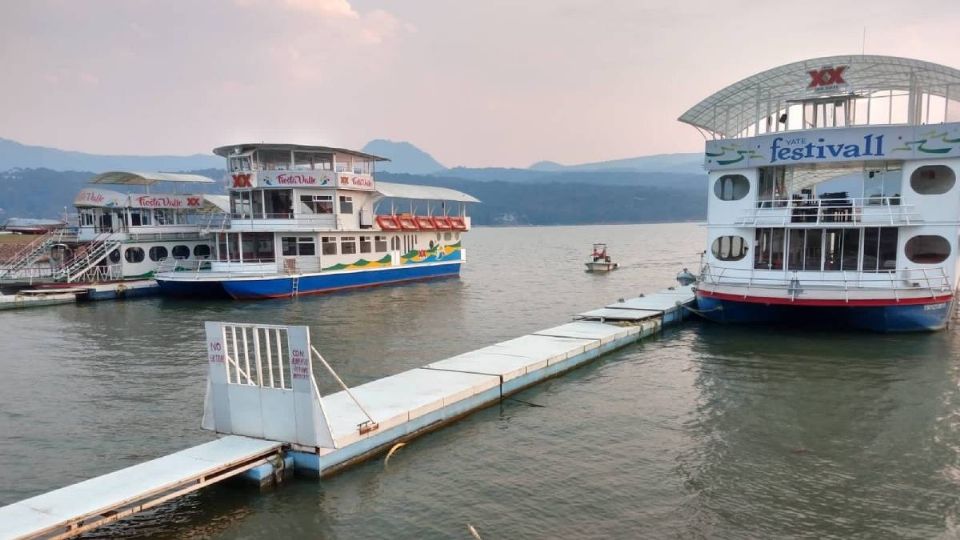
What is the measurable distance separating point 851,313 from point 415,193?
31643mm

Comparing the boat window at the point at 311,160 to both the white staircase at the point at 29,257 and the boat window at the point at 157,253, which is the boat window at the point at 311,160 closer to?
the boat window at the point at 157,253

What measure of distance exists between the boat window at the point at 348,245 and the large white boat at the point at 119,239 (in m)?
8.78

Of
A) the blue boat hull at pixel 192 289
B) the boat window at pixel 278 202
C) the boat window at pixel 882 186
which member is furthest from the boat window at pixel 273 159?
the boat window at pixel 882 186

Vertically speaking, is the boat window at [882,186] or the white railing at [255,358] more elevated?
the boat window at [882,186]

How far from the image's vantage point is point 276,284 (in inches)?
1346

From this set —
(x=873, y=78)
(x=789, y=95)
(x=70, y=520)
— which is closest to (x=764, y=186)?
(x=789, y=95)

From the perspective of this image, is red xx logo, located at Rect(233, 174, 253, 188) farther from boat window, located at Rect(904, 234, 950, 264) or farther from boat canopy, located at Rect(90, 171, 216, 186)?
boat window, located at Rect(904, 234, 950, 264)

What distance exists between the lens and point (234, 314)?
29.5m

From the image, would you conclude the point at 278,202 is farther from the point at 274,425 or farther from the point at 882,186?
the point at 882,186

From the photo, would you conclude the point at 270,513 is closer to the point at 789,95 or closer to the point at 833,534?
the point at 833,534

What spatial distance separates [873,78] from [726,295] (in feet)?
33.4

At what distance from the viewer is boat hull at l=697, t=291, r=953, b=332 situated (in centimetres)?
2041

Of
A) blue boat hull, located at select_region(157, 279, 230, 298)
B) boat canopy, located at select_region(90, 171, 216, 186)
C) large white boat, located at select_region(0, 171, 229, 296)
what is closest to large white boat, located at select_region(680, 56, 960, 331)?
blue boat hull, located at select_region(157, 279, 230, 298)

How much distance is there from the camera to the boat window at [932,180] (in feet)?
69.1
